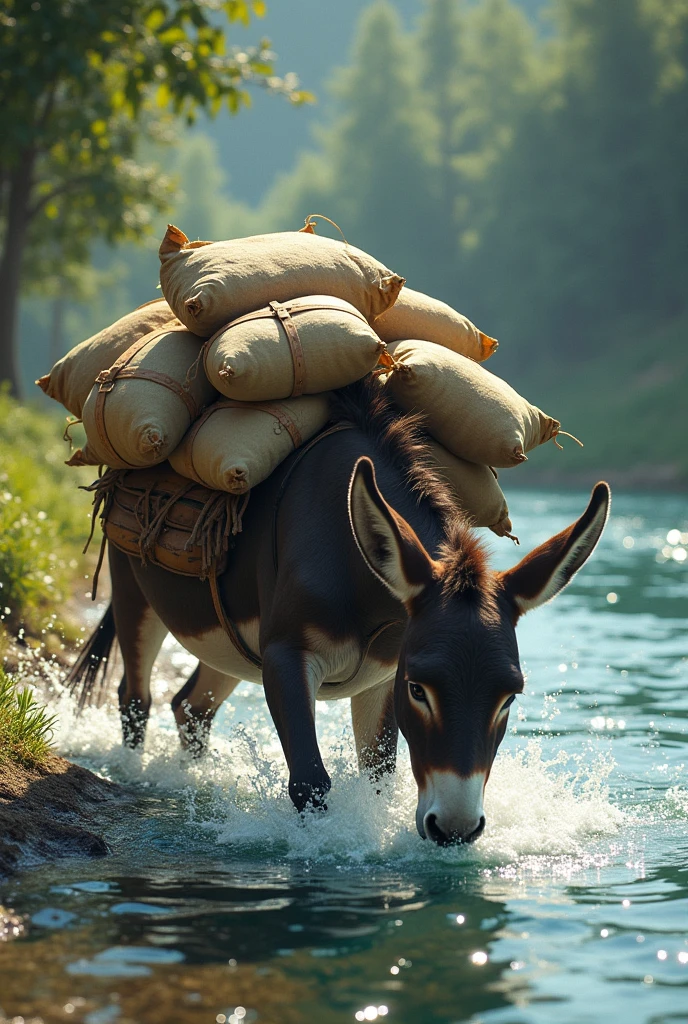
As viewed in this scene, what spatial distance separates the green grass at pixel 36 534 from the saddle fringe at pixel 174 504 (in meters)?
1.97

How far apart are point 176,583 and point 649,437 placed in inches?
1157

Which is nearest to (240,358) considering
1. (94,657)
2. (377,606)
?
(377,606)

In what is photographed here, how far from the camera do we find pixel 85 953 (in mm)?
3564

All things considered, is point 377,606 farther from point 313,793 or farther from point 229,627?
point 229,627

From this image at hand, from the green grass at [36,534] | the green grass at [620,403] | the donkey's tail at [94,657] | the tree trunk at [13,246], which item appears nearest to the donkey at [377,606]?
the donkey's tail at [94,657]

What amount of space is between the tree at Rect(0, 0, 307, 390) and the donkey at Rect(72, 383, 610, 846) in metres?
7.64

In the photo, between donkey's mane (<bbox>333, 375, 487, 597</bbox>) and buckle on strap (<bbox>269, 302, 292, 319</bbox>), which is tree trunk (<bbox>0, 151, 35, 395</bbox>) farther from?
donkey's mane (<bbox>333, 375, 487, 597</bbox>)

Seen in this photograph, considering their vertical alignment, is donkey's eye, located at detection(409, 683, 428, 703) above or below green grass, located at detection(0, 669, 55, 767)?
below

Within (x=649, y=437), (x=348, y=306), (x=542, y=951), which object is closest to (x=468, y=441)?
(x=348, y=306)

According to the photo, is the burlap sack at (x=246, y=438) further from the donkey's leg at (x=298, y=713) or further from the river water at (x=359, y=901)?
the river water at (x=359, y=901)

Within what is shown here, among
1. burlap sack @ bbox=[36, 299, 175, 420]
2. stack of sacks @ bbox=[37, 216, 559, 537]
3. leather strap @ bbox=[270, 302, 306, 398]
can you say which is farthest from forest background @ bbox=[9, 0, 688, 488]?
leather strap @ bbox=[270, 302, 306, 398]

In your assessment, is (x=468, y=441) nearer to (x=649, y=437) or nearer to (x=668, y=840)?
(x=668, y=840)

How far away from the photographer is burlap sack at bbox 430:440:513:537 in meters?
5.34

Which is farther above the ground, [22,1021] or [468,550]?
[468,550]
